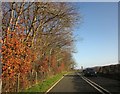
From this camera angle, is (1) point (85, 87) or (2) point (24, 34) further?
(1) point (85, 87)

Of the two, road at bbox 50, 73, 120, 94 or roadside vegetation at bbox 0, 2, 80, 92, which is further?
road at bbox 50, 73, 120, 94

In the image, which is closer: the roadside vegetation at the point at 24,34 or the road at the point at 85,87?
the roadside vegetation at the point at 24,34

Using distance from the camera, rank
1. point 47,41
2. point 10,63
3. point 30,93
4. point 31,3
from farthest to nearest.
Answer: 1. point 47,41
2. point 31,3
3. point 30,93
4. point 10,63

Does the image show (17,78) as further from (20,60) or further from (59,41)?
(59,41)

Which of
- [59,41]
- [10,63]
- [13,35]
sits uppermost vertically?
[59,41]

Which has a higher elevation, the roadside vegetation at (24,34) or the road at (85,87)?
the roadside vegetation at (24,34)

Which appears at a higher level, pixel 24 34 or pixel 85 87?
pixel 24 34

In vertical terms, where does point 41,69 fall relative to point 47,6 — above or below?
below

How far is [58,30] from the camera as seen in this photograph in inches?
1601

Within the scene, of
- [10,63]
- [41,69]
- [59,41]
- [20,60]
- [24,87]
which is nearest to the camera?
[10,63]

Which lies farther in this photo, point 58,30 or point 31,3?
point 58,30

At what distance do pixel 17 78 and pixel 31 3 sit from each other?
7.78 m

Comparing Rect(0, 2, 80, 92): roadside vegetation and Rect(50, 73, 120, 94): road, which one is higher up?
Rect(0, 2, 80, 92): roadside vegetation

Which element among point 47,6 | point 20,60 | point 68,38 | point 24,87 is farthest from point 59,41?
point 20,60
